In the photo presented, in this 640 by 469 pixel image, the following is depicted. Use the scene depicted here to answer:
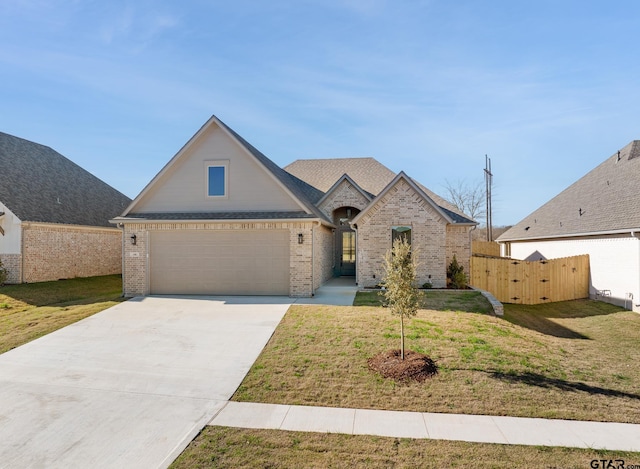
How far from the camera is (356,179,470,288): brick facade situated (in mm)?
15266

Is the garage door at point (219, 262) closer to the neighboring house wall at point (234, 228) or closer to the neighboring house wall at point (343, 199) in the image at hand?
the neighboring house wall at point (234, 228)

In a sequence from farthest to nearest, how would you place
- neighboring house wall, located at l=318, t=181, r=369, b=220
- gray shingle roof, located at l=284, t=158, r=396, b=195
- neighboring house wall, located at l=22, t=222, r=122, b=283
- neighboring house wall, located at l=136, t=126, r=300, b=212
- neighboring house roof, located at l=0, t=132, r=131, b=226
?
gray shingle roof, located at l=284, t=158, r=396, b=195
neighboring house wall, located at l=318, t=181, r=369, b=220
neighboring house roof, located at l=0, t=132, r=131, b=226
neighboring house wall, located at l=22, t=222, r=122, b=283
neighboring house wall, located at l=136, t=126, r=300, b=212

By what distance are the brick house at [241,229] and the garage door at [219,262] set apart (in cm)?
4

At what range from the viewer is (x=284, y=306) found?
39.5 ft

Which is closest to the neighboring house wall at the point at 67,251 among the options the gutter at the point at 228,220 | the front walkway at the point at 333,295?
the gutter at the point at 228,220

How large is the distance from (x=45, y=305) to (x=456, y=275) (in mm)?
17163

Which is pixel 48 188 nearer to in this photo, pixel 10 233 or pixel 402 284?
pixel 10 233

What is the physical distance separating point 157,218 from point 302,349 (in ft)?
31.9

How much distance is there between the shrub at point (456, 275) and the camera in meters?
14.9

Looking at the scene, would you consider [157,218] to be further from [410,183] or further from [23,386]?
[410,183]

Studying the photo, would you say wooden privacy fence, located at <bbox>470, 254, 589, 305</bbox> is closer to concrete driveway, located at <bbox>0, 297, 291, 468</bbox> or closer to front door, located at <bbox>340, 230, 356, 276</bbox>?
front door, located at <bbox>340, 230, 356, 276</bbox>

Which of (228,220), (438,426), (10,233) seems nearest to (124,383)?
(438,426)

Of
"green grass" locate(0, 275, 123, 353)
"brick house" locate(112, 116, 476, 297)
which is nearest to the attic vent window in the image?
"brick house" locate(112, 116, 476, 297)

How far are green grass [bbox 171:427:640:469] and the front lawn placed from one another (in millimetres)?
1024
